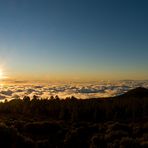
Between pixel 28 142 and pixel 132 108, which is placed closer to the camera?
pixel 28 142

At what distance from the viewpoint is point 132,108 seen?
121625 mm

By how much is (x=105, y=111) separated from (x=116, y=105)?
11012 millimetres

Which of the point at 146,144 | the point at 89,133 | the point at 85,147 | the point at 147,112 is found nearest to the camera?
the point at 146,144

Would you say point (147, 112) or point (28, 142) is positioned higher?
point (28, 142)

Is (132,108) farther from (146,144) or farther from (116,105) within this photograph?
(146,144)

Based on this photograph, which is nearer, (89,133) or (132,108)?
(89,133)

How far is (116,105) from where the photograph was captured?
436 ft

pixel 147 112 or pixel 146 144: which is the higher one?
pixel 146 144

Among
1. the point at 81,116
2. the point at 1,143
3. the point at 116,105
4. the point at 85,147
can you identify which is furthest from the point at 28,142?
the point at 116,105

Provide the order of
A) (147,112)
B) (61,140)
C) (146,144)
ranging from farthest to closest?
(147,112) < (61,140) < (146,144)

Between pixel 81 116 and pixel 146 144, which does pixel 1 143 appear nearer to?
pixel 146 144

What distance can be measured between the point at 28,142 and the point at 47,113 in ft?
370

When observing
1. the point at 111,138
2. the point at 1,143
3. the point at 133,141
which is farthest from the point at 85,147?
the point at 1,143

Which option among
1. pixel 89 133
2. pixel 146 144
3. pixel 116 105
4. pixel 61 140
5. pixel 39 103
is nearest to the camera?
pixel 146 144
